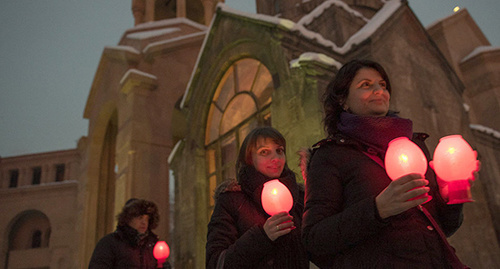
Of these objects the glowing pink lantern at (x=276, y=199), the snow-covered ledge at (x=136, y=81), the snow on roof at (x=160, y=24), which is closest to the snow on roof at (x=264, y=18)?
the snow-covered ledge at (x=136, y=81)

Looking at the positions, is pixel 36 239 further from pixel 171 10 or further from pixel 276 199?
pixel 276 199

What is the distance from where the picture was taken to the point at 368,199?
176cm

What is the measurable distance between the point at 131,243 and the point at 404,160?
3.75m

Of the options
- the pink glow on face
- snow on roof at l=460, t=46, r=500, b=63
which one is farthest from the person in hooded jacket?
snow on roof at l=460, t=46, r=500, b=63

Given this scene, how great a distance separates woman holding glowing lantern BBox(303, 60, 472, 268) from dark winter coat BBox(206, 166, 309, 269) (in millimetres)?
523

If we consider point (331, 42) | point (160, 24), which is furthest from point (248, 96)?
point (160, 24)

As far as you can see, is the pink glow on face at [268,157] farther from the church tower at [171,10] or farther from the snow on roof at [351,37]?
the church tower at [171,10]

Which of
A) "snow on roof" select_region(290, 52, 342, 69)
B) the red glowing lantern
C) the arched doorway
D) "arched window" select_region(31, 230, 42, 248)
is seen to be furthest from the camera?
"arched window" select_region(31, 230, 42, 248)

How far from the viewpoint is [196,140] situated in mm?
10336

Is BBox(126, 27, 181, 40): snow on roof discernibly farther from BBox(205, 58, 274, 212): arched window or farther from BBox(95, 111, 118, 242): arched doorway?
BBox(205, 58, 274, 212): arched window

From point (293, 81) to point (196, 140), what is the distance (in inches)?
155

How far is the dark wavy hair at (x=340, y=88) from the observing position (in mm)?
2264

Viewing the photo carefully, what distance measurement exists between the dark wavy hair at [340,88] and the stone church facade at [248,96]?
415 cm

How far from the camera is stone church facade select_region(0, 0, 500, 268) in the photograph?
776cm
